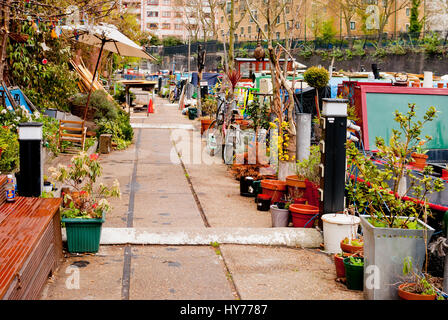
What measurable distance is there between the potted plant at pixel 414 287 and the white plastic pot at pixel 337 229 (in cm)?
151

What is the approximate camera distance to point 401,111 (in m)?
9.18

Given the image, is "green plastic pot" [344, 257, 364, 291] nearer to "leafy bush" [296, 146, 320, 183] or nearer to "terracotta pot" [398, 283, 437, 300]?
"terracotta pot" [398, 283, 437, 300]

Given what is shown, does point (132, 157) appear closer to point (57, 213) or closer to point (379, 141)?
point (57, 213)

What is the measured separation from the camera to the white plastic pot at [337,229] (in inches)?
267

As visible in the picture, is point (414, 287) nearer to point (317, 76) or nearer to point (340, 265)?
point (340, 265)

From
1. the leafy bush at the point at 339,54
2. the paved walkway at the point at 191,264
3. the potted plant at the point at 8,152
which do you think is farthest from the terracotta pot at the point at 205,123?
the leafy bush at the point at 339,54

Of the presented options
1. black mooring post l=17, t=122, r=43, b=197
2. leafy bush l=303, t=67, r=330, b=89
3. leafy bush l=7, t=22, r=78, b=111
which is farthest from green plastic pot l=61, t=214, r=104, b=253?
leafy bush l=7, t=22, r=78, b=111

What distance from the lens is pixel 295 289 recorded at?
561cm

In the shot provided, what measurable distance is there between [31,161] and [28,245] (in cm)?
231

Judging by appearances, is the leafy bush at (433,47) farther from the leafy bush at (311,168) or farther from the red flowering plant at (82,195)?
the red flowering plant at (82,195)

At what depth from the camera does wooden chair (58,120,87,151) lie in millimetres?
13648

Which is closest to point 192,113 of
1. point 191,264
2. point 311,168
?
point 311,168

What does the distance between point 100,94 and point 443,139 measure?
1115 cm
